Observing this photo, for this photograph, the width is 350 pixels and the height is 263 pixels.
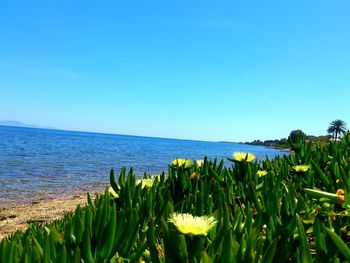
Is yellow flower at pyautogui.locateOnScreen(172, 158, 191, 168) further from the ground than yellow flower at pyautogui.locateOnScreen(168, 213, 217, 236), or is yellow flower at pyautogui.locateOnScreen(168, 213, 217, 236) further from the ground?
yellow flower at pyautogui.locateOnScreen(172, 158, 191, 168)

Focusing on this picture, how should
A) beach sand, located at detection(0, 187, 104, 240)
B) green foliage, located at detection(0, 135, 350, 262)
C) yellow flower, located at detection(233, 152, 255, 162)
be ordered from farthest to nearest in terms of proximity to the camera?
1. beach sand, located at detection(0, 187, 104, 240)
2. yellow flower, located at detection(233, 152, 255, 162)
3. green foliage, located at detection(0, 135, 350, 262)

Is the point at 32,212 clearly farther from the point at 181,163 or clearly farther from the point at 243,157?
the point at 243,157

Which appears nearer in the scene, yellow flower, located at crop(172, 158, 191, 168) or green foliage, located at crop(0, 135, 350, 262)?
green foliage, located at crop(0, 135, 350, 262)

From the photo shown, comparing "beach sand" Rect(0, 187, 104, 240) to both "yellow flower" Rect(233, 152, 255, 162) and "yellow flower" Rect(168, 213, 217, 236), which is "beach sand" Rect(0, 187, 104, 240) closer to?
"yellow flower" Rect(233, 152, 255, 162)

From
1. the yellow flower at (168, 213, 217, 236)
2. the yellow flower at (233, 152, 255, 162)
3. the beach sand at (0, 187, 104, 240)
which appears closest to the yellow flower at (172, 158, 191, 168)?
the yellow flower at (233, 152, 255, 162)

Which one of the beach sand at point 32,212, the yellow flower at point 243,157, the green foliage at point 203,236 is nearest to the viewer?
the green foliage at point 203,236

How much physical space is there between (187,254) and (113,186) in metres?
0.87

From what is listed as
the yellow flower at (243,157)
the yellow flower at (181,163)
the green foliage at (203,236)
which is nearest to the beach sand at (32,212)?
the yellow flower at (181,163)

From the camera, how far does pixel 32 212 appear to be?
28.3ft

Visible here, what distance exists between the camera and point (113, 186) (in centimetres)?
176

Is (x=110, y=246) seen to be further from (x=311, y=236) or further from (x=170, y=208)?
(x=311, y=236)

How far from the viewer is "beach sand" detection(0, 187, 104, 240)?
7449 millimetres

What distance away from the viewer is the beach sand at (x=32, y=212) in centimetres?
745

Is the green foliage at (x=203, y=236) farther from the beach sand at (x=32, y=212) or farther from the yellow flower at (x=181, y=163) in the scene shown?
the beach sand at (x=32, y=212)
